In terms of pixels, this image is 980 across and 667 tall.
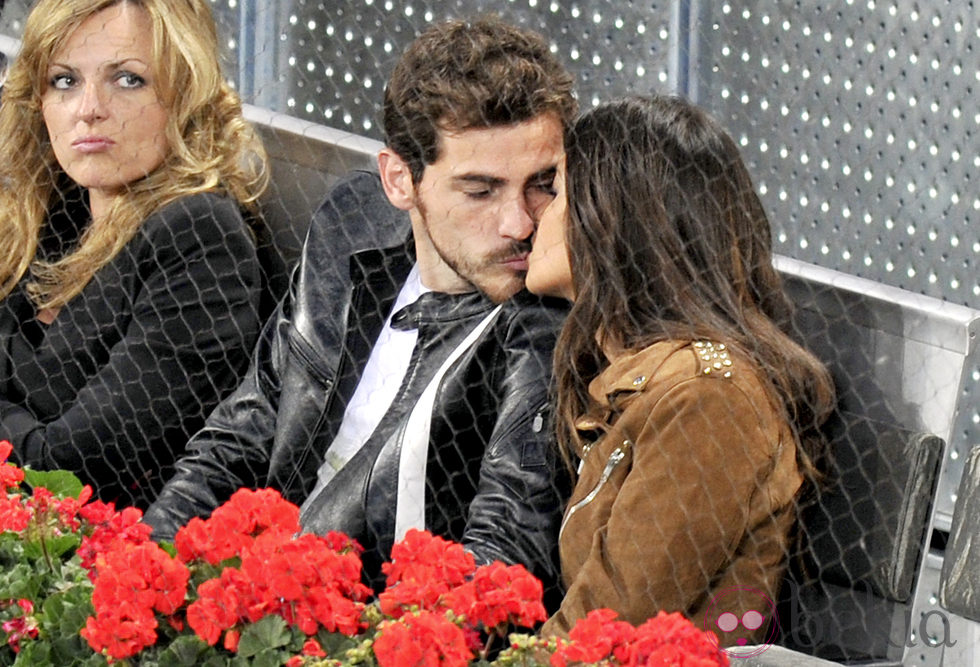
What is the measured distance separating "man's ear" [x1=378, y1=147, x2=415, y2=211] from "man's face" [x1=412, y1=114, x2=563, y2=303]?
0.25ft

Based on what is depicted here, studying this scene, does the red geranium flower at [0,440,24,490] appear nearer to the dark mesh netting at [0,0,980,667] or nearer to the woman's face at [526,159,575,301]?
the dark mesh netting at [0,0,980,667]

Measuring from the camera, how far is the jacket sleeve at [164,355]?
6.82ft

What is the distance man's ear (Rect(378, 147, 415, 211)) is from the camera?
77.7 inches

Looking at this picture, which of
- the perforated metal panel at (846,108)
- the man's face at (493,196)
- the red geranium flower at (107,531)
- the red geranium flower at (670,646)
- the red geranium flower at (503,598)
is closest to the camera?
the red geranium flower at (670,646)

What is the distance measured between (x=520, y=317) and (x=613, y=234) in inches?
6.9

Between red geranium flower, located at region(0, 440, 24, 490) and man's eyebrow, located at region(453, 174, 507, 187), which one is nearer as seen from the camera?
red geranium flower, located at region(0, 440, 24, 490)

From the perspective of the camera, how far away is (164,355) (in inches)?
82.3

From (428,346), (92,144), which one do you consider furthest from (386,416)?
(92,144)

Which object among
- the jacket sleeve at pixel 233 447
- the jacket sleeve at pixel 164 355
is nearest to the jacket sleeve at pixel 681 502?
the jacket sleeve at pixel 233 447

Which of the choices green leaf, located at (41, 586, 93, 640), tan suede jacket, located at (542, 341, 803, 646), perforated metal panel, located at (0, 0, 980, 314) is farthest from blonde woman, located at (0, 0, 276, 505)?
tan suede jacket, located at (542, 341, 803, 646)

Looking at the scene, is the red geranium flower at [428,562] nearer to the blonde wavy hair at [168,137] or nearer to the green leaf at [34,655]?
the green leaf at [34,655]

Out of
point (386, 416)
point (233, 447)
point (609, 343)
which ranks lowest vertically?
point (233, 447)

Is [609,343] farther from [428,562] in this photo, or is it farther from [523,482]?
[428,562]
